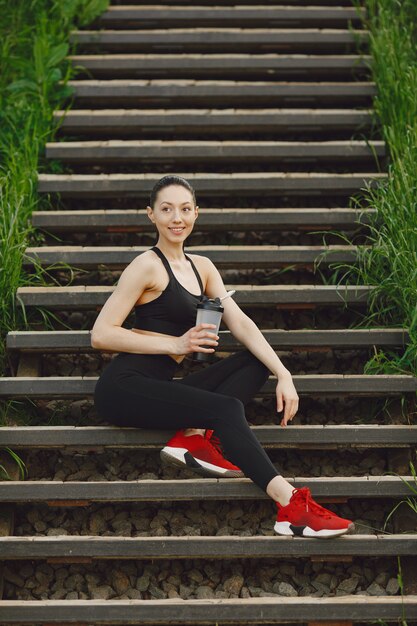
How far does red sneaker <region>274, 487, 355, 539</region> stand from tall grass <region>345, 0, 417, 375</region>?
0.79 meters

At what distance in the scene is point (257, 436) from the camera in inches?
131

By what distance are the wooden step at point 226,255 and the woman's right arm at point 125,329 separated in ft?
2.64

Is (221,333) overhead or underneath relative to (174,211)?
underneath

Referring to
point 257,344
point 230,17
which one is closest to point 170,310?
point 257,344

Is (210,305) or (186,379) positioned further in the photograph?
(186,379)

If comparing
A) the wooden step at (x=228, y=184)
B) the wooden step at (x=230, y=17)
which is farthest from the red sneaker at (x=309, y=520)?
the wooden step at (x=230, y=17)

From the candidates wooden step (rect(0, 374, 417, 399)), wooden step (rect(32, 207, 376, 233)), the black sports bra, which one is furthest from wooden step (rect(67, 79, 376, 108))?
wooden step (rect(0, 374, 417, 399))

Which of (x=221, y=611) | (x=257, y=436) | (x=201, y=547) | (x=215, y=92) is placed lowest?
(x=221, y=611)

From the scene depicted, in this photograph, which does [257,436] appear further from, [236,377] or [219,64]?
[219,64]

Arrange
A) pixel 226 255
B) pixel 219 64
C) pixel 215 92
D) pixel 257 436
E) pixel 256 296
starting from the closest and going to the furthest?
pixel 257 436
pixel 256 296
pixel 226 255
pixel 215 92
pixel 219 64

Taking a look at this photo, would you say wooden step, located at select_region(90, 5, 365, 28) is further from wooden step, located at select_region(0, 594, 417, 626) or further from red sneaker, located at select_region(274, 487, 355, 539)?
wooden step, located at select_region(0, 594, 417, 626)

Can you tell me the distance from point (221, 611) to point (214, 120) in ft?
9.35

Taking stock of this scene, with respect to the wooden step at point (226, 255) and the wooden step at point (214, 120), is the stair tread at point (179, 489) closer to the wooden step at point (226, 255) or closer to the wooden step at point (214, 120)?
the wooden step at point (226, 255)

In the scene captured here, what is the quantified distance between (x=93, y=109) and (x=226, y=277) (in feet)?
5.17
